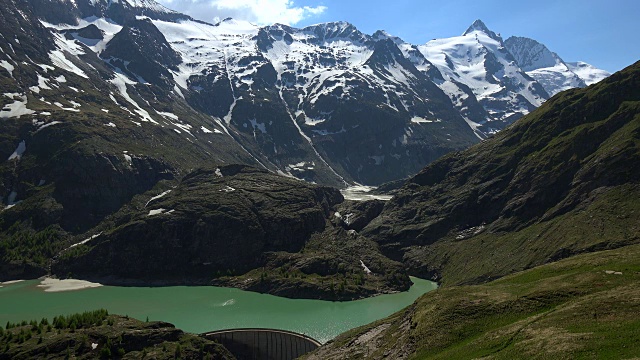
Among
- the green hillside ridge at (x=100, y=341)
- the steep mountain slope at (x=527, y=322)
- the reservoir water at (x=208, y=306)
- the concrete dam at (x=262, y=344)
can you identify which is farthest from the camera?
the reservoir water at (x=208, y=306)

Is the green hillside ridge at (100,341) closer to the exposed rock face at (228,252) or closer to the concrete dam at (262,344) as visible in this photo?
the concrete dam at (262,344)

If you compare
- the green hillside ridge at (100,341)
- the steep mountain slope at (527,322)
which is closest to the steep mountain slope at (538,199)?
the steep mountain slope at (527,322)

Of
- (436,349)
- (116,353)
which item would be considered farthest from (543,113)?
(116,353)

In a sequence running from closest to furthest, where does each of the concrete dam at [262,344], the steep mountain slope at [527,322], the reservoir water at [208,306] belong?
the steep mountain slope at [527,322]
the concrete dam at [262,344]
the reservoir water at [208,306]

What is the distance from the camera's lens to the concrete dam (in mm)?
97562

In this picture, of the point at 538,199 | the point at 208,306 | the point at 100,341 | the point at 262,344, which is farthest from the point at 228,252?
the point at 100,341

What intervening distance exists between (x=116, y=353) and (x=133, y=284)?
10027 cm

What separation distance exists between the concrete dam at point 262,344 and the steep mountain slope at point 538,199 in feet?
195

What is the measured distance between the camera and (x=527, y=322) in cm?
5138

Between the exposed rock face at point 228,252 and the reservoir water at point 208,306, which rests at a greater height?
the exposed rock face at point 228,252

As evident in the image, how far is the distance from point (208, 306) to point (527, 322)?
106284mm

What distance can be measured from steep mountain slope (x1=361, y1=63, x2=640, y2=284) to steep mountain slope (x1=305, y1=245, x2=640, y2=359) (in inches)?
2162

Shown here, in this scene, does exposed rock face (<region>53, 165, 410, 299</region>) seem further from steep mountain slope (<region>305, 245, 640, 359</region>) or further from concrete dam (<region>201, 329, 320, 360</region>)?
steep mountain slope (<region>305, 245, 640, 359</region>)

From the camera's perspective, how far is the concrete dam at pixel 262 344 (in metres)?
97.6
